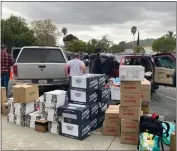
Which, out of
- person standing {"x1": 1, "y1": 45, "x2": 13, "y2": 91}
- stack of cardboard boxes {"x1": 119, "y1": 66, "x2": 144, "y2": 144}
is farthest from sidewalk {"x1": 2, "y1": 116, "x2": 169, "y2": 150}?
person standing {"x1": 1, "y1": 45, "x2": 13, "y2": 91}

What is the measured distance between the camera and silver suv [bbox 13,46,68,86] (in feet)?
27.8

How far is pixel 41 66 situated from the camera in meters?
8.56

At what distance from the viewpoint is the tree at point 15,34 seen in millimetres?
40938

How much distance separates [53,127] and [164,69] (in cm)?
536

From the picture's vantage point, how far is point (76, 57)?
27.8 ft

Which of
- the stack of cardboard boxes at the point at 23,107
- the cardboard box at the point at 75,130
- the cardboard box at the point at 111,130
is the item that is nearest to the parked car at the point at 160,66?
the cardboard box at the point at 111,130

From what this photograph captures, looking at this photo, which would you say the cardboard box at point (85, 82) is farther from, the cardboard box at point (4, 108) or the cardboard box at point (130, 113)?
the cardboard box at point (4, 108)

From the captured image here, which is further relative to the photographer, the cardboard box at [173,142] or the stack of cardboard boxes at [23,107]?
the stack of cardboard boxes at [23,107]

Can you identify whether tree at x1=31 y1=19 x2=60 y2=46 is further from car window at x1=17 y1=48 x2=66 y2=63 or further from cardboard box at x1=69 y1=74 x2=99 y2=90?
cardboard box at x1=69 y1=74 x2=99 y2=90

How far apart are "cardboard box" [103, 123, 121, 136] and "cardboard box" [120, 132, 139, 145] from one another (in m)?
0.42

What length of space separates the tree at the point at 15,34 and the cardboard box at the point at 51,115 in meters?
35.9

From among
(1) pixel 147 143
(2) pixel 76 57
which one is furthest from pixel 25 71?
(1) pixel 147 143

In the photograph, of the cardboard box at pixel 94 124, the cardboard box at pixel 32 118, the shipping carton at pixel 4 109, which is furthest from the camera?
the shipping carton at pixel 4 109

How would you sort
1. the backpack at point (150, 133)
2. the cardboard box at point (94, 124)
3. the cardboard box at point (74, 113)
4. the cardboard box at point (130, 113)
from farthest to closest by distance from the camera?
1. the cardboard box at point (94, 124)
2. the cardboard box at point (74, 113)
3. the cardboard box at point (130, 113)
4. the backpack at point (150, 133)
